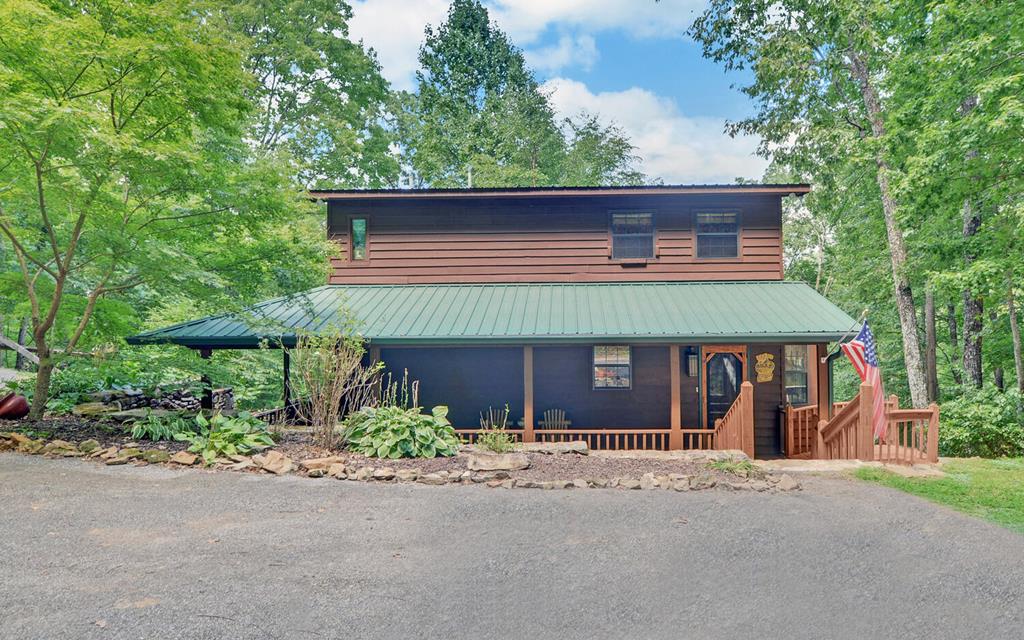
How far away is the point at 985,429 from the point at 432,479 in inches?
495

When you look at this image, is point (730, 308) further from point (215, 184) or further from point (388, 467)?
point (215, 184)

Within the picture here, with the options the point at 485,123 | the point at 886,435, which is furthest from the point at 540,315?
the point at 485,123

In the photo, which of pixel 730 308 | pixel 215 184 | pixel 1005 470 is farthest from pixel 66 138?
pixel 1005 470

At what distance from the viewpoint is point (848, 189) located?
17781mm

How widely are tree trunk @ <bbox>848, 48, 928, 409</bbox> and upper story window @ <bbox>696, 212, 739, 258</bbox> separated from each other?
13.5ft

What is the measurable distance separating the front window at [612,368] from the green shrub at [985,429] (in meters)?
7.22

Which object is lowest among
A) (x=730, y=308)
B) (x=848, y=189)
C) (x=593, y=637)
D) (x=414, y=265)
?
(x=593, y=637)

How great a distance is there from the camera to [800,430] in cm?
1189

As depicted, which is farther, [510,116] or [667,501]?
[510,116]

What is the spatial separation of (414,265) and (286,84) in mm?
16380

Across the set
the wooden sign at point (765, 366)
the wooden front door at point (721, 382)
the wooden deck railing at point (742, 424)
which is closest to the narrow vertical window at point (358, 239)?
the wooden front door at point (721, 382)

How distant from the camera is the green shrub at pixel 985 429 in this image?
11.9m

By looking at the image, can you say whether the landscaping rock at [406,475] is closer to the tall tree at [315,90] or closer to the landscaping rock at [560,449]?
the landscaping rock at [560,449]

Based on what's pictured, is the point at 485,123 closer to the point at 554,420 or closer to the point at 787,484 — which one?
the point at 554,420
